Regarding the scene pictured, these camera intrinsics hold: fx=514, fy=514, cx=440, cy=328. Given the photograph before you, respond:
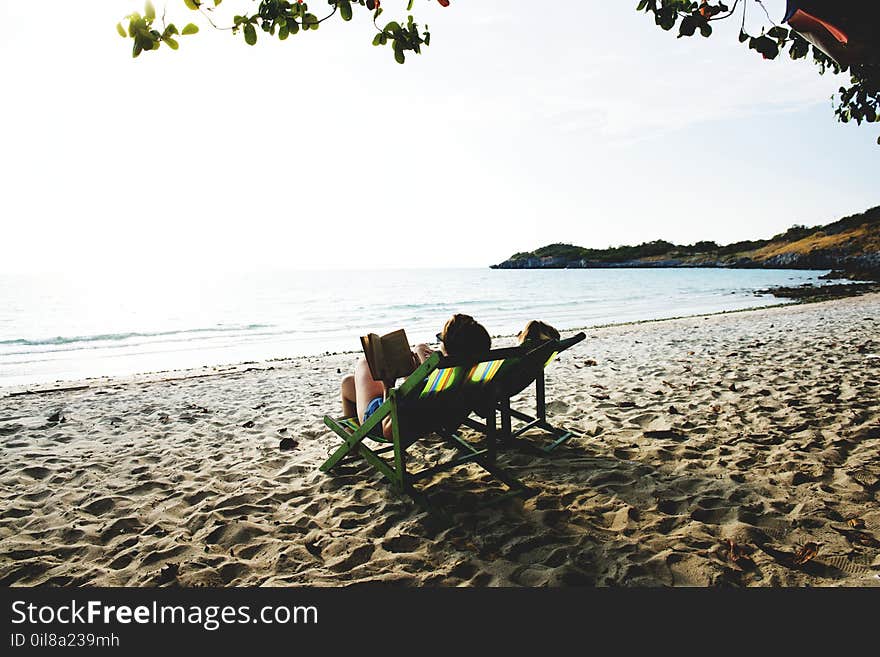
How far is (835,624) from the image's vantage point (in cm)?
204

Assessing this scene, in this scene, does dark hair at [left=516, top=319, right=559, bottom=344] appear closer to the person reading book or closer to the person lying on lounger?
the person lying on lounger

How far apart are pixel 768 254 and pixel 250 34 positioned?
101966 mm

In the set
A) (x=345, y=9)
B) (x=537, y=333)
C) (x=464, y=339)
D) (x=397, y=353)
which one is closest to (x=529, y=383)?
(x=537, y=333)

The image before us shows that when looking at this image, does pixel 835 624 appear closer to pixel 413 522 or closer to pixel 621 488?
pixel 621 488

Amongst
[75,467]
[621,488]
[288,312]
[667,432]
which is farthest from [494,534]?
[288,312]

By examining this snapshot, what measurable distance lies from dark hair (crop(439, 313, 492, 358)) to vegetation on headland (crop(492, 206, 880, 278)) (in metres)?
45.4

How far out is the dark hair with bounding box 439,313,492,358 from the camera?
10.9ft

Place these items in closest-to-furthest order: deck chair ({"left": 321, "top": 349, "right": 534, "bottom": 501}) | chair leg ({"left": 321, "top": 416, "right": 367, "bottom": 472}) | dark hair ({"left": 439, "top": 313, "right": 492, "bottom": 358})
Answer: deck chair ({"left": 321, "top": 349, "right": 534, "bottom": 501})
dark hair ({"left": 439, "top": 313, "right": 492, "bottom": 358})
chair leg ({"left": 321, "top": 416, "right": 367, "bottom": 472})

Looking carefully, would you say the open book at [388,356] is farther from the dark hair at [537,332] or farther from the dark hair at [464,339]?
the dark hair at [537,332]

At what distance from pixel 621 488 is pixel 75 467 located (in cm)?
418

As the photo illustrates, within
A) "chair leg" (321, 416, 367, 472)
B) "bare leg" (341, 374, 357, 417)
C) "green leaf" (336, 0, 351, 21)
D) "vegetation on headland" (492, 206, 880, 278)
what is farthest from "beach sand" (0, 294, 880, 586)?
"vegetation on headland" (492, 206, 880, 278)

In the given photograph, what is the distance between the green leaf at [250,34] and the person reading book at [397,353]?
171cm

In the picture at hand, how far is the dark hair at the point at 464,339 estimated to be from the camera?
3.31 metres

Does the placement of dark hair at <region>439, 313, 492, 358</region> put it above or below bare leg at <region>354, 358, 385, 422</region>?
above
